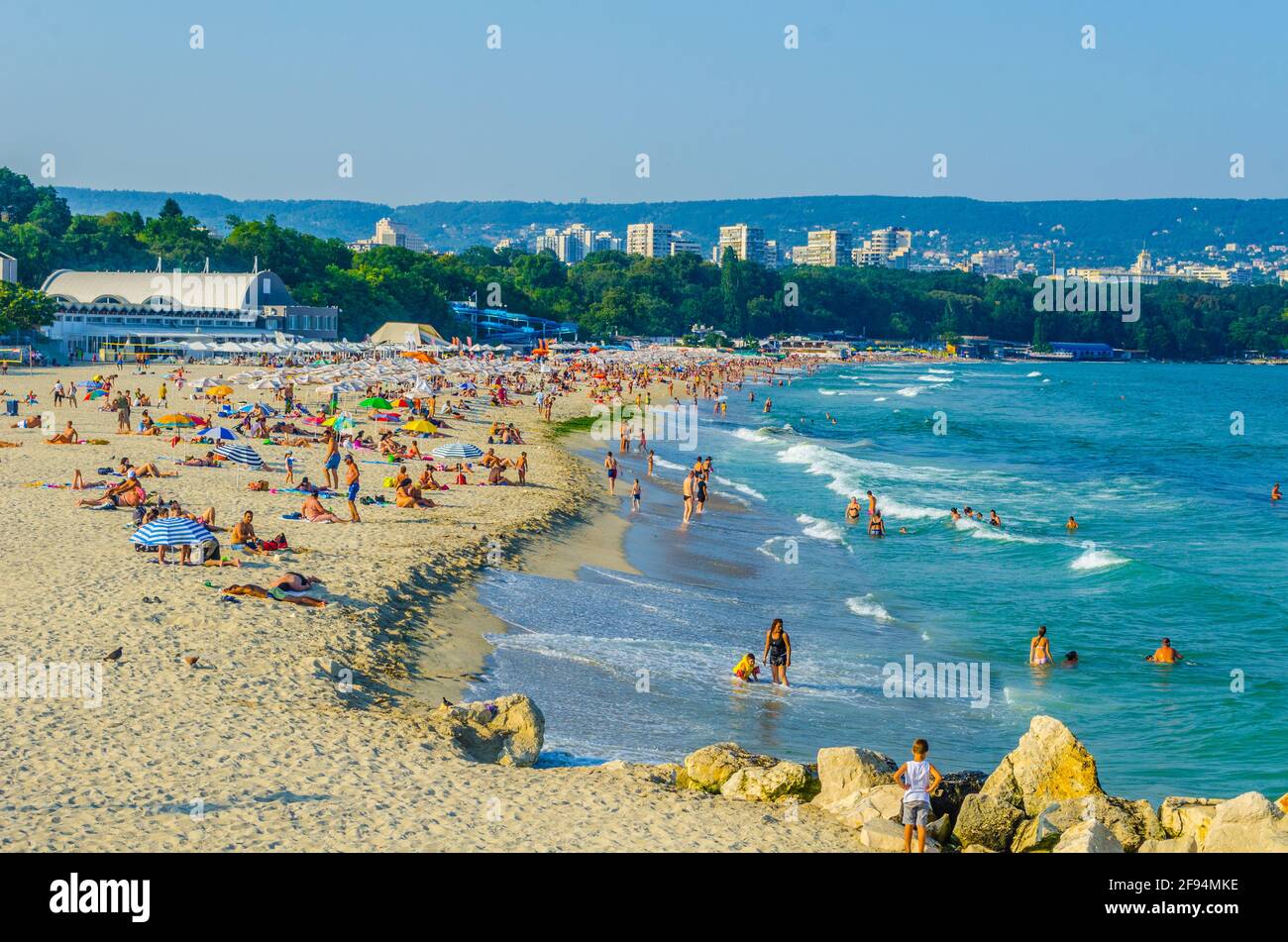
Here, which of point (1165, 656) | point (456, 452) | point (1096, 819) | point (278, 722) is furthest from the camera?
point (456, 452)

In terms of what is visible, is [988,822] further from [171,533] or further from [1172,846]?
[171,533]

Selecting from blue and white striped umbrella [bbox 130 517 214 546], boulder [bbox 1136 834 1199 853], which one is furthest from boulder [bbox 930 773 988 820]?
blue and white striped umbrella [bbox 130 517 214 546]

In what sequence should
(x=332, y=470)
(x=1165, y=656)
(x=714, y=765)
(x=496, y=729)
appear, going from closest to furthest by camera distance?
1. (x=714, y=765)
2. (x=496, y=729)
3. (x=1165, y=656)
4. (x=332, y=470)

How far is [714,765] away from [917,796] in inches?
88.6

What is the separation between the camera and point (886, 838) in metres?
10.1

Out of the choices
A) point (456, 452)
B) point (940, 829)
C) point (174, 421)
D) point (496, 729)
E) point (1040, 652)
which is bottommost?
point (1040, 652)

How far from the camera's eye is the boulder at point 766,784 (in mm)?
11211

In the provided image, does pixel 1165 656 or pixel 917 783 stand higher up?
pixel 917 783

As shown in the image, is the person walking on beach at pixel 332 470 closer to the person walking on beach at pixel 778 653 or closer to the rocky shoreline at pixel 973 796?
the person walking on beach at pixel 778 653

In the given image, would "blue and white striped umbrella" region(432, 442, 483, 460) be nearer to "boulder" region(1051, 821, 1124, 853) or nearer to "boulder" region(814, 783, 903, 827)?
"boulder" region(814, 783, 903, 827)

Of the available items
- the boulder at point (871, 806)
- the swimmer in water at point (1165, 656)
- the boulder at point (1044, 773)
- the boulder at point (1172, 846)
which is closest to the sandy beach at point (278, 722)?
the boulder at point (871, 806)

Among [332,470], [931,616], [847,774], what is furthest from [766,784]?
[332,470]

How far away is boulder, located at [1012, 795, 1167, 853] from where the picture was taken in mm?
10172
